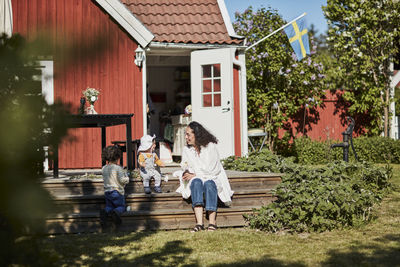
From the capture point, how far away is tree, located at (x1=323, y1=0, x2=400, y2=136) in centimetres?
1252

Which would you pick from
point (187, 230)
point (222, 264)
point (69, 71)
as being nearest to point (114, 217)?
point (187, 230)

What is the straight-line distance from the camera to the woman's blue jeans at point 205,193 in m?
5.20

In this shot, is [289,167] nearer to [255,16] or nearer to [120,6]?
[120,6]

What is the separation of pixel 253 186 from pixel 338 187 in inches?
46.9

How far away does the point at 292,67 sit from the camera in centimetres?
1330

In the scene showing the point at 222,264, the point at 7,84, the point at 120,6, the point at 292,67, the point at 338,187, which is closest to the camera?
the point at 7,84

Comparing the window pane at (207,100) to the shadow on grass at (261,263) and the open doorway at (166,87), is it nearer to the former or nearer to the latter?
the open doorway at (166,87)

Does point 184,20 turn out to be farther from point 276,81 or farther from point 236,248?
point 236,248

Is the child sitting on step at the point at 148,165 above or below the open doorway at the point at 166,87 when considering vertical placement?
below

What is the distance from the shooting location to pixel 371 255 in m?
3.86

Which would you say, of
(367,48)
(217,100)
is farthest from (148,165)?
(367,48)

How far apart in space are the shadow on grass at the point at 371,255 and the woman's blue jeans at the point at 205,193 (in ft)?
5.14

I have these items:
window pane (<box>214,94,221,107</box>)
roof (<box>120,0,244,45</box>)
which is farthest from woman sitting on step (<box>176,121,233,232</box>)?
roof (<box>120,0,244,45</box>)

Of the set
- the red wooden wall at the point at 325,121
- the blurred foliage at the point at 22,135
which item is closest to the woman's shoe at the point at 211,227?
the blurred foliage at the point at 22,135
